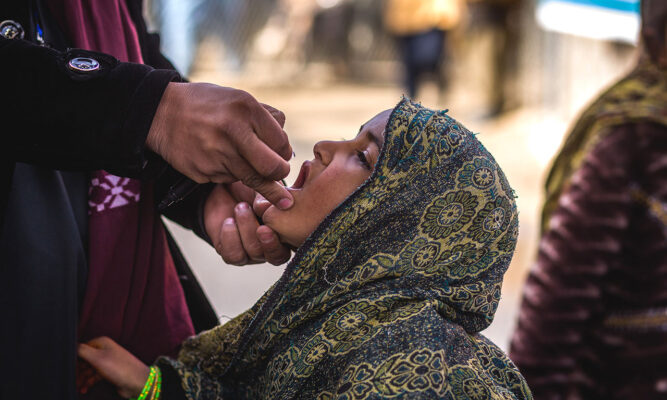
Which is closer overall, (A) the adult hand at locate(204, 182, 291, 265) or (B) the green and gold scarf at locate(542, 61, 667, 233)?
(A) the adult hand at locate(204, 182, 291, 265)

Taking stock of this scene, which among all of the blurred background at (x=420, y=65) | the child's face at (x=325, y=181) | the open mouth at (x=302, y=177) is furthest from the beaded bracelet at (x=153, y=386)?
the blurred background at (x=420, y=65)

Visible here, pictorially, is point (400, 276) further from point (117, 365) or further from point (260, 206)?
point (117, 365)

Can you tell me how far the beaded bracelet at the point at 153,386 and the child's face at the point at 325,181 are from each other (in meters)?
0.40

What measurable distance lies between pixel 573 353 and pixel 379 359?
54.3 inches

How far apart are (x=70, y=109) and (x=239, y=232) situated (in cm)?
52

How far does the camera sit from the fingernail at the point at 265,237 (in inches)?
60.6

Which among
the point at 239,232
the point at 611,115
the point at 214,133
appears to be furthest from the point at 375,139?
the point at 611,115

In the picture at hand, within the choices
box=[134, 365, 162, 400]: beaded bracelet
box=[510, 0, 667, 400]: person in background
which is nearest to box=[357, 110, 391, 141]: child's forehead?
box=[134, 365, 162, 400]: beaded bracelet

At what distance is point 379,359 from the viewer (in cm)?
137

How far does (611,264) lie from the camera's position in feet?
8.08

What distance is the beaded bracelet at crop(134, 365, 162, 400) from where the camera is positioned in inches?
60.2

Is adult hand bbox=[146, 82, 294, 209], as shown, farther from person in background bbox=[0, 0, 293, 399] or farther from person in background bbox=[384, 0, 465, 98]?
person in background bbox=[384, 0, 465, 98]

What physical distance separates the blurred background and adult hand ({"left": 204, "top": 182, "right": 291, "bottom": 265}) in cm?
188

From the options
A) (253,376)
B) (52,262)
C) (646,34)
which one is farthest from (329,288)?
(646,34)
